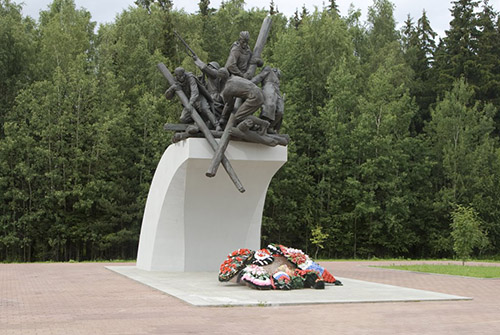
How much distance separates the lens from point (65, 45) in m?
26.5

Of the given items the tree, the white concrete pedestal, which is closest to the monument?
the white concrete pedestal

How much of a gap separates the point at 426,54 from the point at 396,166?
1359 cm

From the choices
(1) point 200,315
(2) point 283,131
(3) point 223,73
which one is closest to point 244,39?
(3) point 223,73

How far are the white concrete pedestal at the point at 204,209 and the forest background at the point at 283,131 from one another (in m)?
10.6

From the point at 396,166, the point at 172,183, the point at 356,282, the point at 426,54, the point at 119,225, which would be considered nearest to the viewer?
the point at 356,282

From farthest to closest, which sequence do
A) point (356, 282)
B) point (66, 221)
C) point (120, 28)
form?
point (120, 28)
point (66, 221)
point (356, 282)

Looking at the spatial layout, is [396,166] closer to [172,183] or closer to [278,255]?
[172,183]

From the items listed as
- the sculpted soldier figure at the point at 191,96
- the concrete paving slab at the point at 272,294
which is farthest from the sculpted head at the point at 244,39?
the concrete paving slab at the point at 272,294

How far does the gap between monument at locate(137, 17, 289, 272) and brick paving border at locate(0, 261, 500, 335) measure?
2794 millimetres

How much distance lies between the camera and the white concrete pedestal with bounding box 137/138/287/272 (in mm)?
12547

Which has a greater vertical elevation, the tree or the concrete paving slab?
the tree

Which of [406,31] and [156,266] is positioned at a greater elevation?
[406,31]

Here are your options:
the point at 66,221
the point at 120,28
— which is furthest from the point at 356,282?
the point at 120,28

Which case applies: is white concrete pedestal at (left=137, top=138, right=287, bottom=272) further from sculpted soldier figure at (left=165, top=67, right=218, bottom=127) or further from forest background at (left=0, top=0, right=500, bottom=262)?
forest background at (left=0, top=0, right=500, bottom=262)
